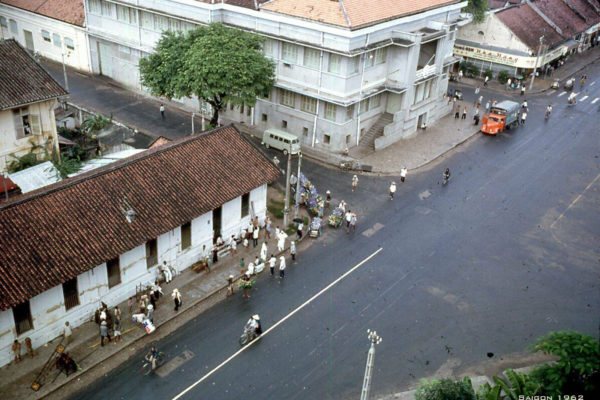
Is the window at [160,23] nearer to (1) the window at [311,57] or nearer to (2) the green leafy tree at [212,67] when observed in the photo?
(2) the green leafy tree at [212,67]

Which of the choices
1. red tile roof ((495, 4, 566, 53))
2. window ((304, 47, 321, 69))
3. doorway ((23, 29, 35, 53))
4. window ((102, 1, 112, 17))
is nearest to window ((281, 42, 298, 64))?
window ((304, 47, 321, 69))

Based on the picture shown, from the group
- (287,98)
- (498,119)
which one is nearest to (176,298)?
(287,98)

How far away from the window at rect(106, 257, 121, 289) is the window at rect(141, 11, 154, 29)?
34.4 metres

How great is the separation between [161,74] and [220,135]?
13080mm

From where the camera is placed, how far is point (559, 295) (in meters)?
35.7

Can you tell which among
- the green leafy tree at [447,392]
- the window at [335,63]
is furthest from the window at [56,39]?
the green leafy tree at [447,392]

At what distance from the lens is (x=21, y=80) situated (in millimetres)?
40469

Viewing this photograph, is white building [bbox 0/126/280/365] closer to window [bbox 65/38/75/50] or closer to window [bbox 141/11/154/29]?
window [bbox 141/11/154/29]

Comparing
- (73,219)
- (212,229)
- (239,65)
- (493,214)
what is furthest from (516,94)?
(73,219)

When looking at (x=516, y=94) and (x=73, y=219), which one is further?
(x=516, y=94)

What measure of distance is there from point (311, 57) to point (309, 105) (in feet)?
14.4

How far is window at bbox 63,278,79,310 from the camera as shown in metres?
29.7

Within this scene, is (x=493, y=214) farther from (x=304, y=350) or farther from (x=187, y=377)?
(x=187, y=377)

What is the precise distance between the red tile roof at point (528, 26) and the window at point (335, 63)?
33556 millimetres
